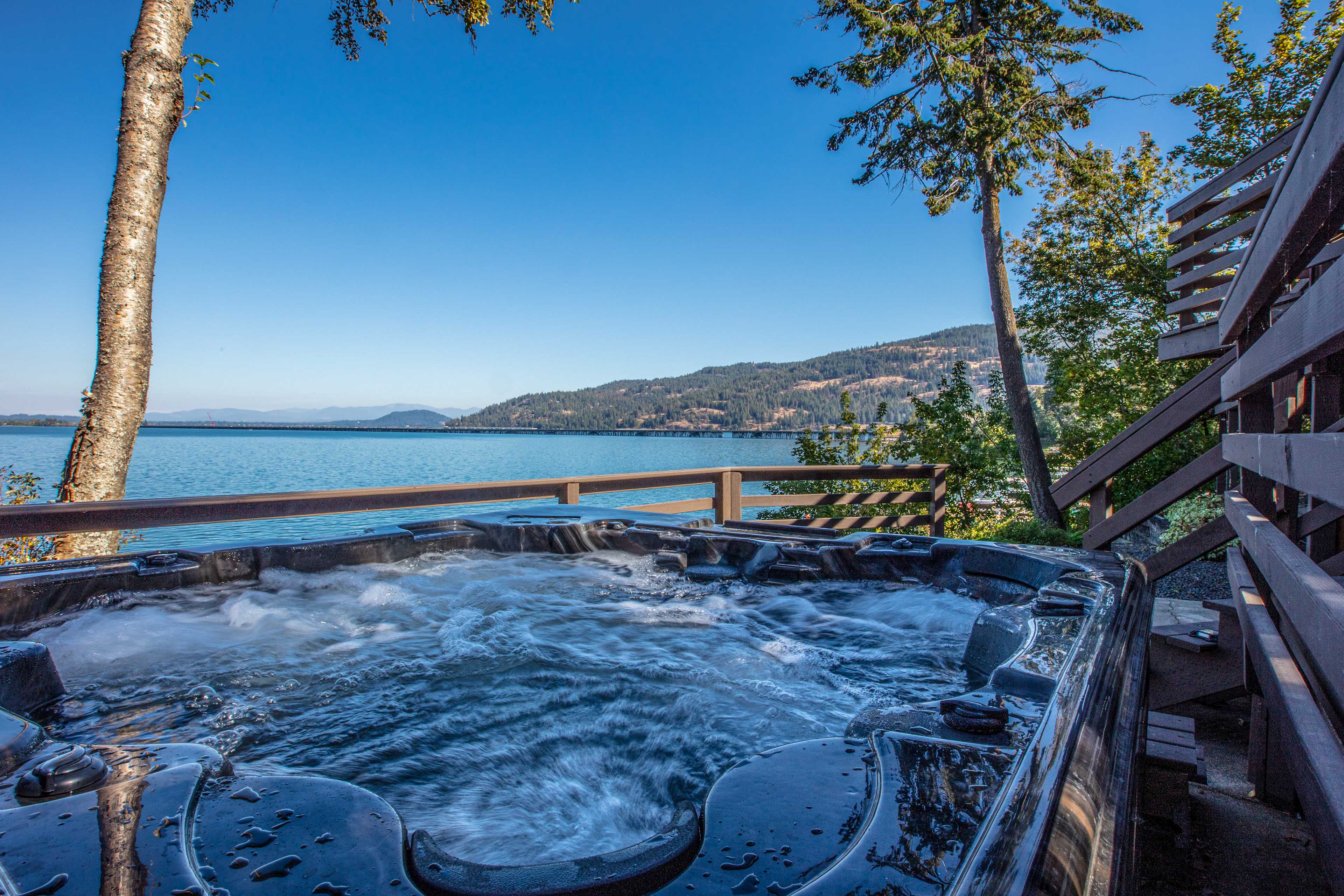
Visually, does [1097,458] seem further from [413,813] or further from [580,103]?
[580,103]

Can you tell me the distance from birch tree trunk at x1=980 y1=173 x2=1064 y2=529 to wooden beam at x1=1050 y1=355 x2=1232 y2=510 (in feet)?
11.1

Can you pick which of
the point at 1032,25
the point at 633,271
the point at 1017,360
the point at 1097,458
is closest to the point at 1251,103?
the point at 1032,25

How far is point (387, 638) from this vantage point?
213cm

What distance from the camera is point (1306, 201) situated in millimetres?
871

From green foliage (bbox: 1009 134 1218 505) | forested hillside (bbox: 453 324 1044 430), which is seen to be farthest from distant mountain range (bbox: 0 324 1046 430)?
green foliage (bbox: 1009 134 1218 505)

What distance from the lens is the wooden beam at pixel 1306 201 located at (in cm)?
73

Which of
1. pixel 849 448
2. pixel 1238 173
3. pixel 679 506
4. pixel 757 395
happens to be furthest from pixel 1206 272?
pixel 757 395

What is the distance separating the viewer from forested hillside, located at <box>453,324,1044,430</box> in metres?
41.8

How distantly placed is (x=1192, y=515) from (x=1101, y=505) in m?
3.18

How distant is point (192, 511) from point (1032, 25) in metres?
8.10

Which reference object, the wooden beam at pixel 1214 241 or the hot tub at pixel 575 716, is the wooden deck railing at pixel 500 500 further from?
the wooden beam at pixel 1214 241

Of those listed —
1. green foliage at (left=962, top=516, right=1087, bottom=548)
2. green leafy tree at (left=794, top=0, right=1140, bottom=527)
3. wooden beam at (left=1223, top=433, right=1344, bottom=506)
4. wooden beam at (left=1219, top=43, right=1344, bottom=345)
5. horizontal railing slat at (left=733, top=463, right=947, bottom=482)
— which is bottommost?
green foliage at (left=962, top=516, right=1087, bottom=548)

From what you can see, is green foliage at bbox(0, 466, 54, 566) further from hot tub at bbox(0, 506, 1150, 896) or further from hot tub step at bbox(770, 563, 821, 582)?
hot tub step at bbox(770, 563, 821, 582)

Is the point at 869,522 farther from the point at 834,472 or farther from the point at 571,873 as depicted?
the point at 571,873
